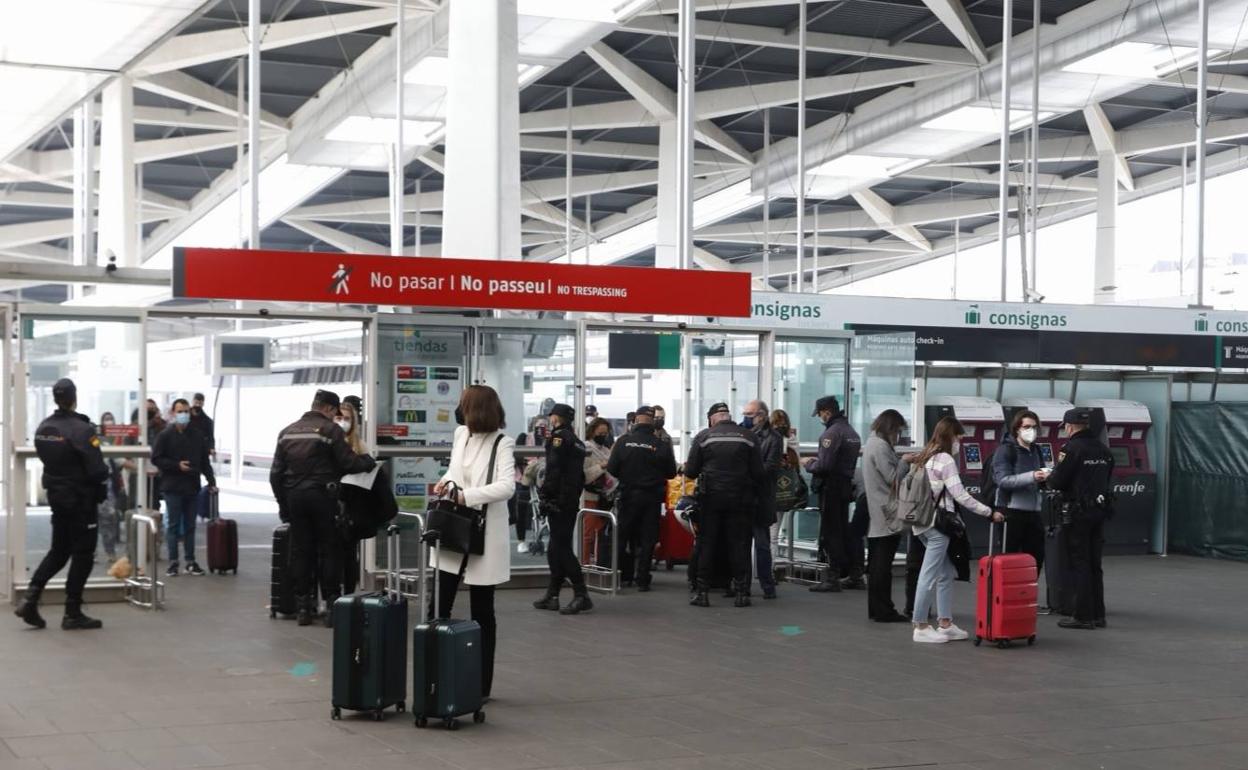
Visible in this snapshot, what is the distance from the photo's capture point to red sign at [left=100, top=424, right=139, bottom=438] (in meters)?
11.4

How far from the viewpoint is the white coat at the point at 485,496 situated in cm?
700

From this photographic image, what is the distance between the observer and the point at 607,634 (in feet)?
33.1

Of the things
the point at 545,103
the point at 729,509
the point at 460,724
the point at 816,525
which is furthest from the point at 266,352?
the point at 460,724

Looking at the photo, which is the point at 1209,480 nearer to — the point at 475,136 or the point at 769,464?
the point at 769,464

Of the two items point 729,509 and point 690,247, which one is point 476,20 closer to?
point 690,247

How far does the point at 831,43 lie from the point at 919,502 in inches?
530

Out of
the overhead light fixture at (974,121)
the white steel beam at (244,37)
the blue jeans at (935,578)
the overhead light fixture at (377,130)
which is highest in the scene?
the white steel beam at (244,37)

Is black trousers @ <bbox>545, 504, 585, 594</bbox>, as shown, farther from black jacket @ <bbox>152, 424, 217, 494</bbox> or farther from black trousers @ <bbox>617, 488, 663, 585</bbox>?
black jacket @ <bbox>152, 424, 217, 494</bbox>

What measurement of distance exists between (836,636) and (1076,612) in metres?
2.03

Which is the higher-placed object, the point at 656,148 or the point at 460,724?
the point at 656,148

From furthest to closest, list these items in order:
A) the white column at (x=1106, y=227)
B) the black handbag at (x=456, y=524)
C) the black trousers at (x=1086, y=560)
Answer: the white column at (x=1106, y=227)
the black trousers at (x=1086, y=560)
the black handbag at (x=456, y=524)

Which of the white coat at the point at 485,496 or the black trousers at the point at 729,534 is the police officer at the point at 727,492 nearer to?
the black trousers at the point at 729,534

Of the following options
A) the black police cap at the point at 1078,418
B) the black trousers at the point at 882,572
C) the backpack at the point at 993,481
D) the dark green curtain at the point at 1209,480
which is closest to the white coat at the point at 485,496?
the black trousers at the point at 882,572

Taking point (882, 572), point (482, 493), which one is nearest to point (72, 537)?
point (482, 493)
